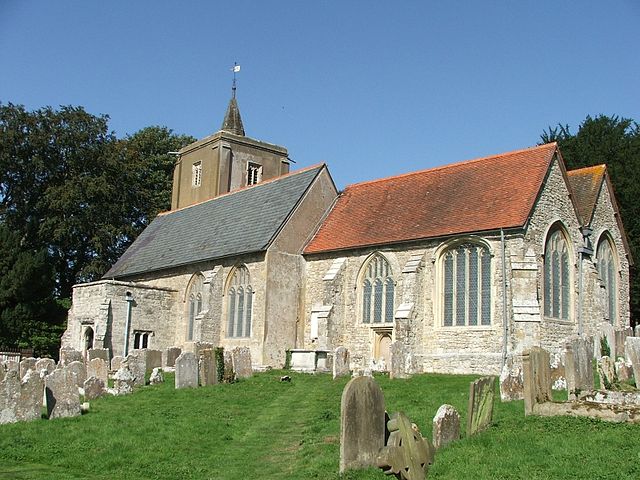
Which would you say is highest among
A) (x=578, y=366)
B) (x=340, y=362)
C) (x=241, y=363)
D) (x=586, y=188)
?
(x=586, y=188)

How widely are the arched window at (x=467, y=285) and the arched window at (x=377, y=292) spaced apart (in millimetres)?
2402

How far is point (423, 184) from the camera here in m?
28.2

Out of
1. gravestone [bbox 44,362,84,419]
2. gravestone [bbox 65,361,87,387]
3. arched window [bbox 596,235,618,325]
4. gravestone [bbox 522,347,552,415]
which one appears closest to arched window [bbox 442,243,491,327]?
arched window [bbox 596,235,618,325]

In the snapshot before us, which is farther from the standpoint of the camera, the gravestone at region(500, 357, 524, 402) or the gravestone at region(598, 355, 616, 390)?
the gravestone at region(598, 355, 616, 390)

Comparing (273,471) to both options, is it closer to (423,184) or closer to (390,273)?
(390,273)

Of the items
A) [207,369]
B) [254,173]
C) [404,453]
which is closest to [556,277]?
[207,369]

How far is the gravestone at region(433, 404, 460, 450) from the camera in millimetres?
10617

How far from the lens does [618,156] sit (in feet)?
116

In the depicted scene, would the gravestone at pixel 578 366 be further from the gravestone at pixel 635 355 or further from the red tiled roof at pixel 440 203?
the red tiled roof at pixel 440 203

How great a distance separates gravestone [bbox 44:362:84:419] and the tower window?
27.7 meters

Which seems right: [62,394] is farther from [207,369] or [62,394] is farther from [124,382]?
[207,369]

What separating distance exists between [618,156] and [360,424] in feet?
97.3

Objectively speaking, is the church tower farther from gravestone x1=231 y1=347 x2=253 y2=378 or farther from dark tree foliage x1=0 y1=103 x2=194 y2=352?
gravestone x1=231 y1=347 x2=253 y2=378

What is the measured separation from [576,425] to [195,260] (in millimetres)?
23461
